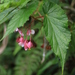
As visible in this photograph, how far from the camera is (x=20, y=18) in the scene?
91 centimetres

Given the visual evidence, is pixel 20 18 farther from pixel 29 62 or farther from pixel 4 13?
pixel 29 62

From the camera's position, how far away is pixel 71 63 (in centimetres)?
226

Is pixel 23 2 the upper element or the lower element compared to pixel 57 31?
upper

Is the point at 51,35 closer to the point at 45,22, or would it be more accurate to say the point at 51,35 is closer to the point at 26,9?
the point at 45,22

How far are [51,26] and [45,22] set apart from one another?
38 mm

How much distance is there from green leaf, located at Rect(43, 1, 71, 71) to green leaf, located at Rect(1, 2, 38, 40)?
0.10 metres

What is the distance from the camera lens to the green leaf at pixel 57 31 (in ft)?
3.00

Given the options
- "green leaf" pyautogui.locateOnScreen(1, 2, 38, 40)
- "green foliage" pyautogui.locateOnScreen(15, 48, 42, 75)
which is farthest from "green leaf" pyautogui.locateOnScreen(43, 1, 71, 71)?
"green foliage" pyautogui.locateOnScreen(15, 48, 42, 75)

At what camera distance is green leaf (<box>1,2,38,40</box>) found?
0.88m

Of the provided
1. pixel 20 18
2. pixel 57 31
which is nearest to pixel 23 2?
pixel 20 18

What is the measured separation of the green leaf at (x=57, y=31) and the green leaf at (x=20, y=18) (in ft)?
0.34

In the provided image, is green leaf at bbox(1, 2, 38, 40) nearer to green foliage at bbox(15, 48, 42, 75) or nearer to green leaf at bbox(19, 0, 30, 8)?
green leaf at bbox(19, 0, 30, 8)

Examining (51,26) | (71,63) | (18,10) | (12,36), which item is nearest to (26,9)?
(18,10)

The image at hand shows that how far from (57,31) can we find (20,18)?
0.20 metres
